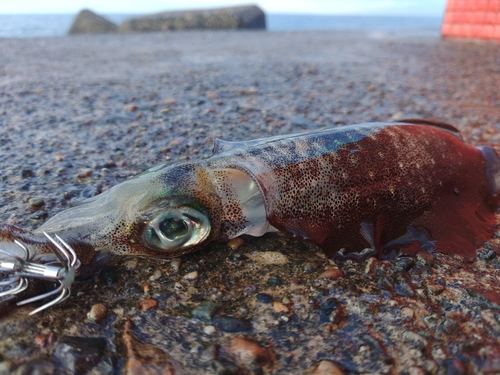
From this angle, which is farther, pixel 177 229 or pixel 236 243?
pixel 236 243

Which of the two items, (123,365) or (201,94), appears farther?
(201,94)

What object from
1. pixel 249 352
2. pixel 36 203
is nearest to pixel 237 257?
pixel 249 352

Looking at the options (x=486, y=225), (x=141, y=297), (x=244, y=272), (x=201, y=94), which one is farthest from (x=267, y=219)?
(x=201, y=94)

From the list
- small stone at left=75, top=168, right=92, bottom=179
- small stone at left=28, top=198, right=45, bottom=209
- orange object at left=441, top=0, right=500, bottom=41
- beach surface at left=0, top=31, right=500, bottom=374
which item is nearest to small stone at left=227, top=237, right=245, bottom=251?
beach surface at left=0, top=31, right=500, bottom=374

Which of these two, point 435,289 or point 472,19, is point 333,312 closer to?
point 435,289

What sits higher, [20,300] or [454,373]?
[20,300]

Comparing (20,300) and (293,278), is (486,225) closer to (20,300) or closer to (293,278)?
(293,278)

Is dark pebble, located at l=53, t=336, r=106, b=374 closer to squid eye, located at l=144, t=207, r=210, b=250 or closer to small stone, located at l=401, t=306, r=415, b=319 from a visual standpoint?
squid eye, located at l=144, t=207, r=210, b=250
